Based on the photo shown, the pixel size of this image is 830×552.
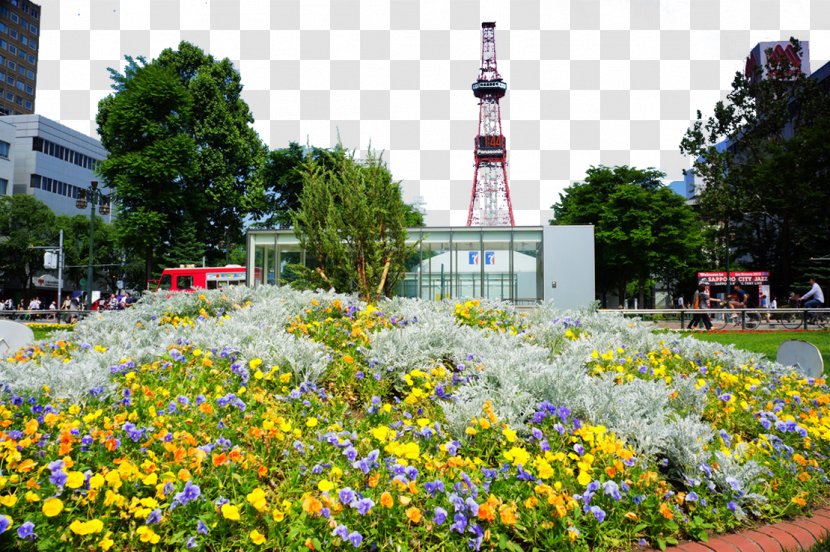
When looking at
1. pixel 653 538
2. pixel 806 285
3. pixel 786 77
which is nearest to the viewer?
pixel 653 538

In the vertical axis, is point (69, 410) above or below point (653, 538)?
above

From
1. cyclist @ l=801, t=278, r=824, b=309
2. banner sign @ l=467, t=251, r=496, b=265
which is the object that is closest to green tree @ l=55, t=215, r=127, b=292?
banner sign @ l=467, t=251, r=496, b=265

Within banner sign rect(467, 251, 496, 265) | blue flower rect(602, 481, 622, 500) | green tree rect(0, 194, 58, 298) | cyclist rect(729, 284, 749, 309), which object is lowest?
blue flower rect(602, 481, 622, 500)

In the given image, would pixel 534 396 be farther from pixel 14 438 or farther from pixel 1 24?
pixel 1 24

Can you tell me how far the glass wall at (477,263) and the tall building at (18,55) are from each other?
3142 inches

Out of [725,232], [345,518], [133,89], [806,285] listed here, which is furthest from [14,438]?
[725,232]

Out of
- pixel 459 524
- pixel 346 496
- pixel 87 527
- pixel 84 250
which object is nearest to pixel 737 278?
pixel 459 524

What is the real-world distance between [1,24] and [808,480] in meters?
107

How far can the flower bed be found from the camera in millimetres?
2750

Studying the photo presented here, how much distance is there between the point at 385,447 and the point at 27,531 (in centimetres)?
174

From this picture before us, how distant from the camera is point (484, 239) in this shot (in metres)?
25.8

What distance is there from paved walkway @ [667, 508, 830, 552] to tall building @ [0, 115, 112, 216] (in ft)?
243

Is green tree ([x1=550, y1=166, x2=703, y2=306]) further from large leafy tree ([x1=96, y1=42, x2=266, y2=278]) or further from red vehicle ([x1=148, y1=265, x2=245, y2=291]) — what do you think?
red vehicle ([x1=148, y1=265, x2=245, y2=291])

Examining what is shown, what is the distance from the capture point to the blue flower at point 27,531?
248cm
